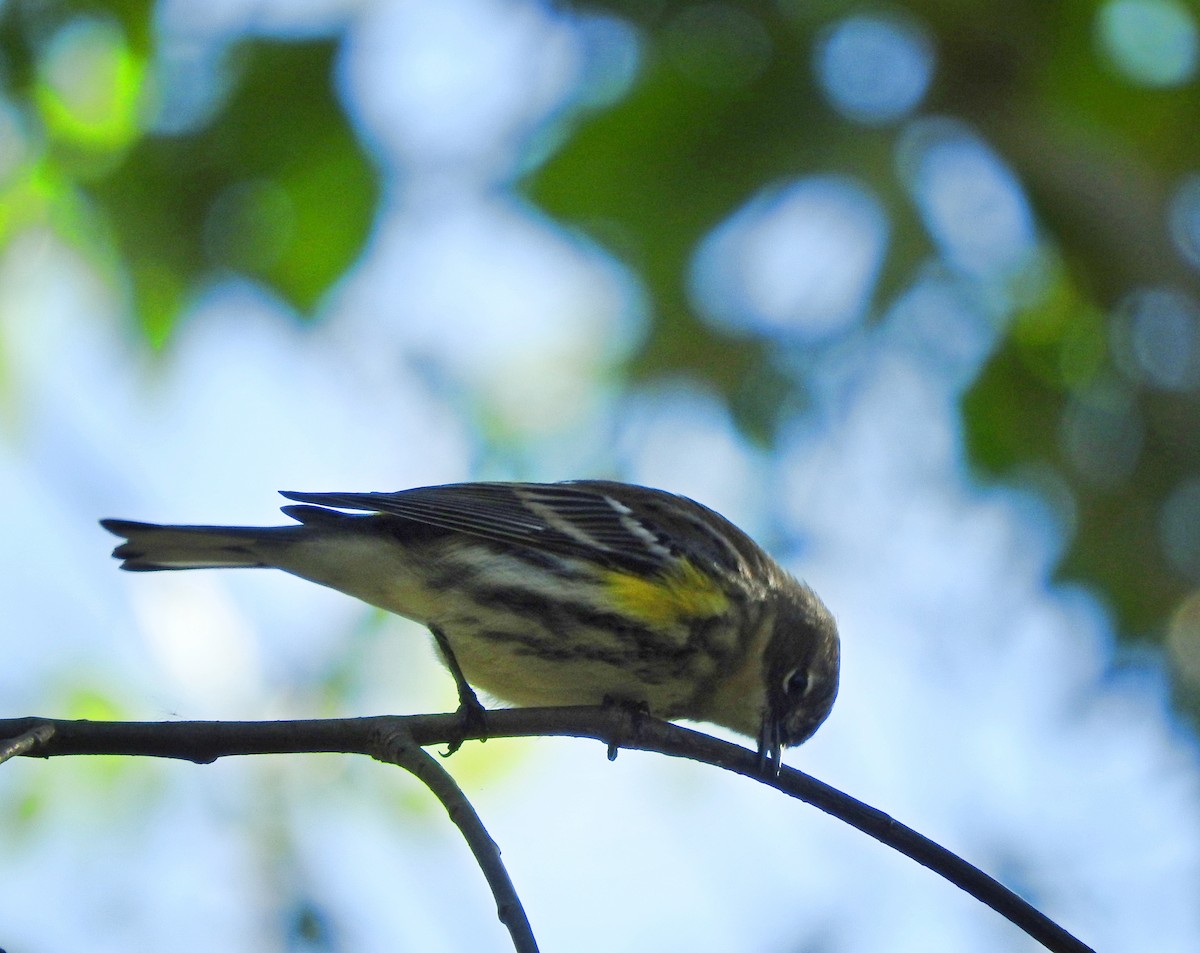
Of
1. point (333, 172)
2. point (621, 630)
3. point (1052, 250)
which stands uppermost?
point (1052, 250)

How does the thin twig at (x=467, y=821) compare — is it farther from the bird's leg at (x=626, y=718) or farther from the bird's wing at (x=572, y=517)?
the bird's wing at (x=572, y=517)

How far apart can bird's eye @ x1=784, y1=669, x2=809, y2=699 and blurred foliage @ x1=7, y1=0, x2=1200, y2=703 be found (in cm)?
180

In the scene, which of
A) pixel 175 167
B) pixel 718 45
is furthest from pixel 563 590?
pixel 718 45

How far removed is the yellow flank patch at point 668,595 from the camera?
3764 mm

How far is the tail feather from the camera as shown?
153 inches

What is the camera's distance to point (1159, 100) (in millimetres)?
5551

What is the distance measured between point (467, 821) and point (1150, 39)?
14.8 ft

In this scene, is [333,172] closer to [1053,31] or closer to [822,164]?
[822,164]

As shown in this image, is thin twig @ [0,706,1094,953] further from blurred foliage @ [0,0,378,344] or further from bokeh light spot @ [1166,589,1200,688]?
bokeh light spot @ [1166,589,1200,688]

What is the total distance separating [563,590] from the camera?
3.84m

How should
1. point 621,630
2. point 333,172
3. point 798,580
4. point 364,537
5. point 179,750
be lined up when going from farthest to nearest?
point 333,172, point 798,580, point 364,537, point 621,630, point 179,750

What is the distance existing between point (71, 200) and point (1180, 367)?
438cm

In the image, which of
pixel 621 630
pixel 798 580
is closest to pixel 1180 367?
pixel 798 580

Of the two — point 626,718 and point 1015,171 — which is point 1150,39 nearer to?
point 1015,171
